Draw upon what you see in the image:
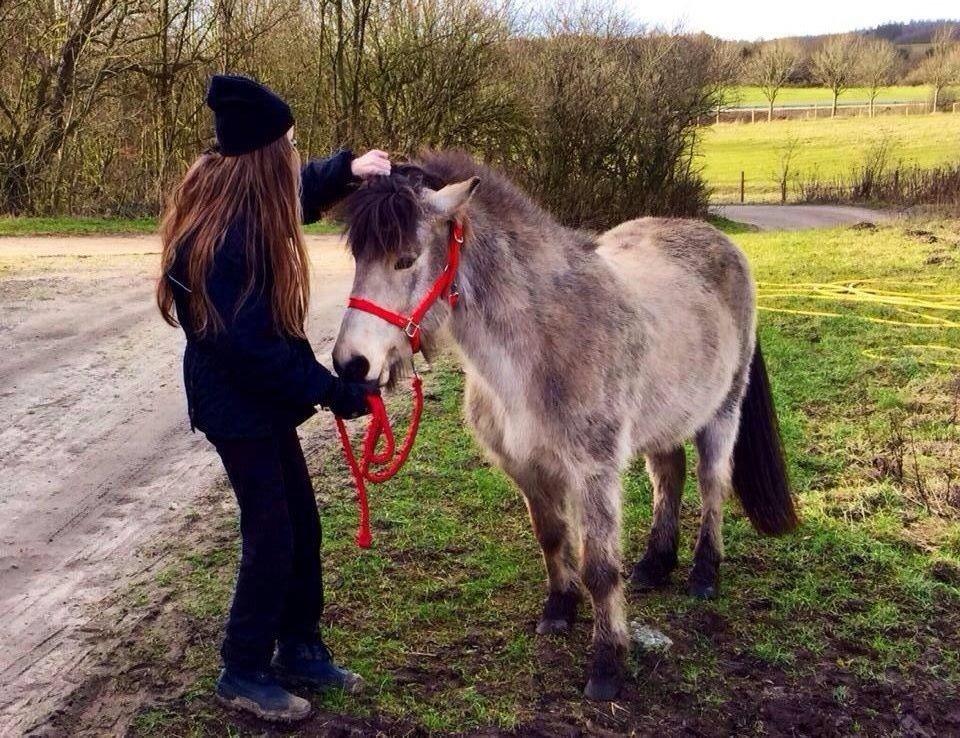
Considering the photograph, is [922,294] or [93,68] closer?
[922,294]

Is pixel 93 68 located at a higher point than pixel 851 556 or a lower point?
higher

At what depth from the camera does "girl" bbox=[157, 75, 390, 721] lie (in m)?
2.87

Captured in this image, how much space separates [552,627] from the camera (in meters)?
3.93

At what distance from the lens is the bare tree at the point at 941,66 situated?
51094mm

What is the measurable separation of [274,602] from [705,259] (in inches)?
111

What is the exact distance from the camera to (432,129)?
19875 mm

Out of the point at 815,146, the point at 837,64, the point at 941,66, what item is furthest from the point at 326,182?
the point at 837,64

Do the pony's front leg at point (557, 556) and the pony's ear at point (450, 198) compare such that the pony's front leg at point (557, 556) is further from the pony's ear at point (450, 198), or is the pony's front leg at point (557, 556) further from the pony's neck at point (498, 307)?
the pony's ear at point (450, 198)

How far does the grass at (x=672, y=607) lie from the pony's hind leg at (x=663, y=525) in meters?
0.12

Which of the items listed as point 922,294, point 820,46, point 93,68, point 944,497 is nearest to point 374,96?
point 93,68

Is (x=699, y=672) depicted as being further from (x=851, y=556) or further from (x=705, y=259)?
(x=705, y=259)

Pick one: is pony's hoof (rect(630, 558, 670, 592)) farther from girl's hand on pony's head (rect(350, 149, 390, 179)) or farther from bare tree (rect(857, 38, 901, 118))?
bare tree (rect(857, 38, 901, 118))

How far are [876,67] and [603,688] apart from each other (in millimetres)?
62730

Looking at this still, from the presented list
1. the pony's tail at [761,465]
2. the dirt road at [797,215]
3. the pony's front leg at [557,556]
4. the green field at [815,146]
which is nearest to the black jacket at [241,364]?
the pony's front leg at [557,556]
